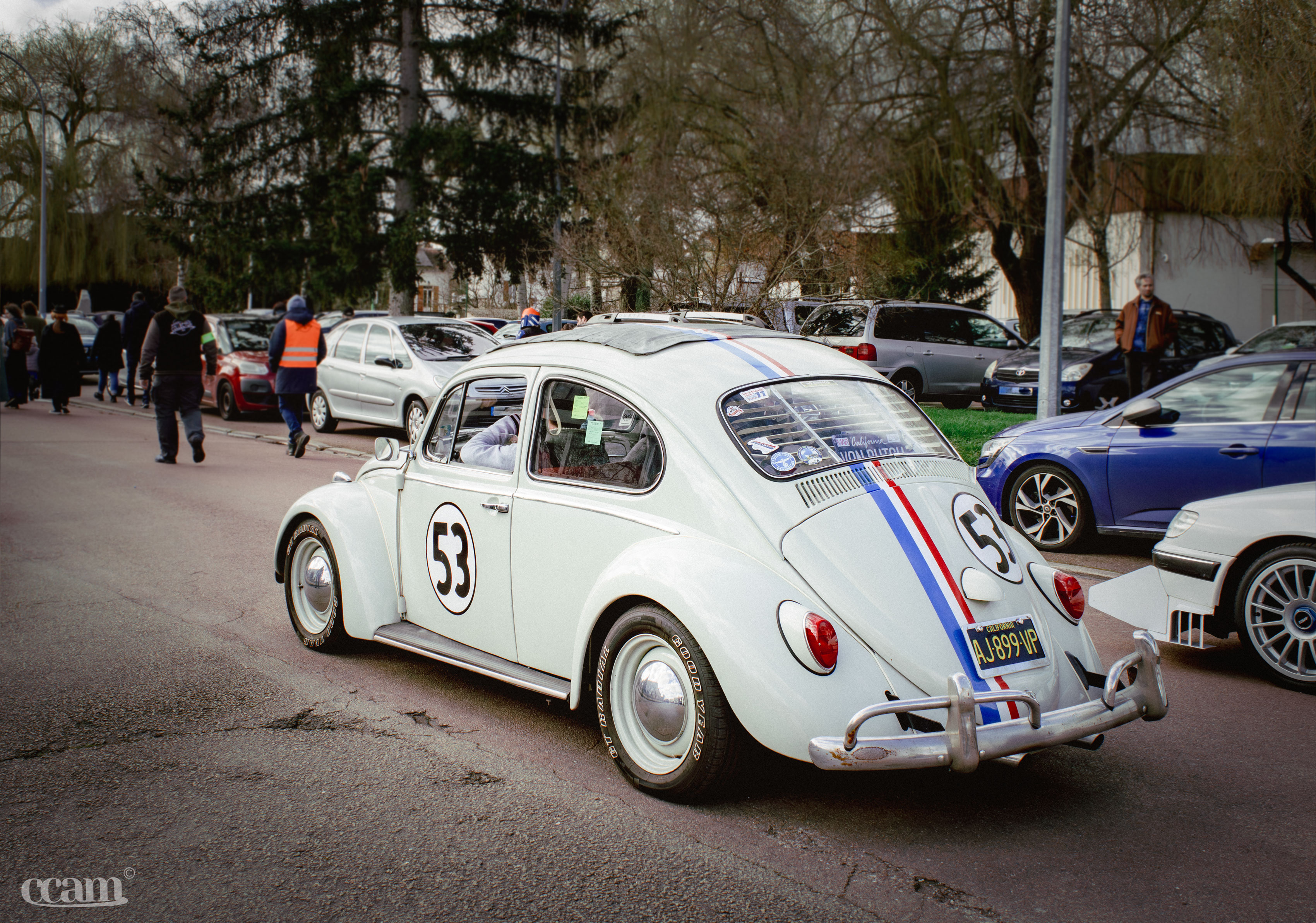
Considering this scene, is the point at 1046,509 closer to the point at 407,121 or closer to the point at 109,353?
the point at 109,353

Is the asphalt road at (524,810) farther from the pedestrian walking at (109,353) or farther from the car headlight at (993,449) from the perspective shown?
the pedestrian walking at (109,353)

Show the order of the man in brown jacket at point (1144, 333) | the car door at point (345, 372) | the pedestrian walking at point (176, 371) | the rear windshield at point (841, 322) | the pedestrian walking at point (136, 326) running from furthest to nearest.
Answer: 1. the pedestrian walking at point (136, 326)
2. the rear windshield at point (841, 322)
3. the car door at point (345, 372)
4. the man in brown jacket at point (1144, 333)
5. the pedestrian walking at point (176, 371)

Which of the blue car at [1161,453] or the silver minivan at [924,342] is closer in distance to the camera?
the blue car at [1161,453]

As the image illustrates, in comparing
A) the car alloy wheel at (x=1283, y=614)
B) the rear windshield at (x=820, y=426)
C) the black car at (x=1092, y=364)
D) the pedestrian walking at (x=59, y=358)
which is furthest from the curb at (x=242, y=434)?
the black car at (x=1092, y=364)

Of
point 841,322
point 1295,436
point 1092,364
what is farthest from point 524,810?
point 1092,364

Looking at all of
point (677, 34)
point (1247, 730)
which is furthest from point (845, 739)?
point (677, 34)

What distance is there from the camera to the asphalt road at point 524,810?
322cm

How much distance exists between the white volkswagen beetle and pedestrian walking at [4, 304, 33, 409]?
1886 cm

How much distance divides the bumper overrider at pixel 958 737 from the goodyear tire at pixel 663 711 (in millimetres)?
390

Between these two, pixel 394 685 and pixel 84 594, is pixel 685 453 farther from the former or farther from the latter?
pixel 84 594

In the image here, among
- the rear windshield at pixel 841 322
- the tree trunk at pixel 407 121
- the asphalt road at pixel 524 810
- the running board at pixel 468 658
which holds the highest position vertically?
the tree trunk at pixel 407 121

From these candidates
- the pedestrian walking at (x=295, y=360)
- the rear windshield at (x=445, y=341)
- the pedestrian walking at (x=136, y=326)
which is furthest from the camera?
the pedestrian walking at (x=136, y=326)

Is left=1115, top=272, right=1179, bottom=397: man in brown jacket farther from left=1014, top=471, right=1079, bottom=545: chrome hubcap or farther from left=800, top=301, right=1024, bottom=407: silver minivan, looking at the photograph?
left=1014, top=471, right=1079, bottom=545: chrome hubcap

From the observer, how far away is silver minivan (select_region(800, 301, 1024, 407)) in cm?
1786
